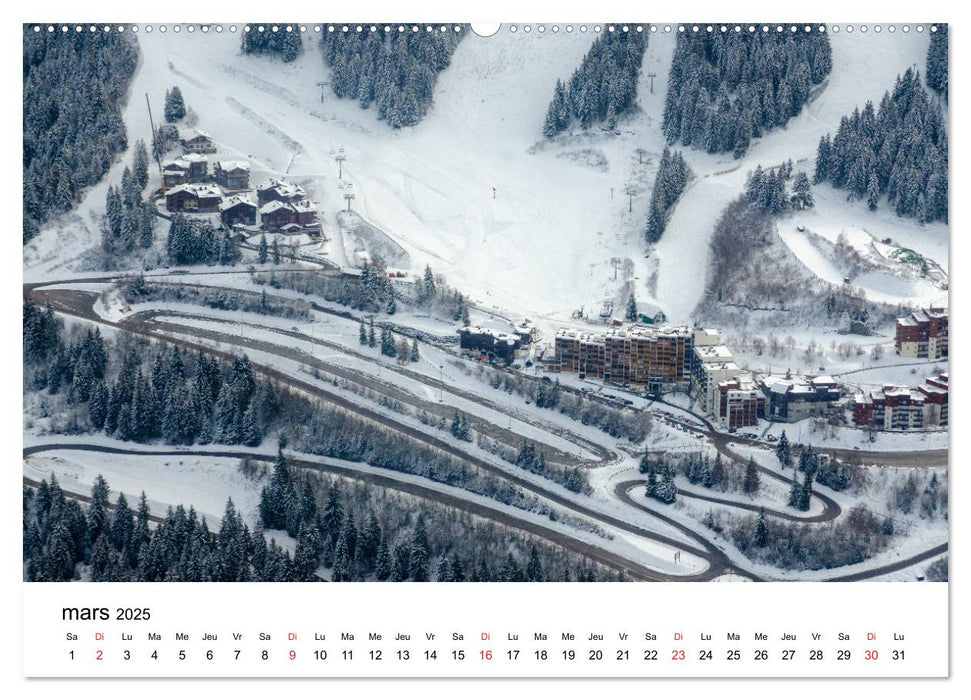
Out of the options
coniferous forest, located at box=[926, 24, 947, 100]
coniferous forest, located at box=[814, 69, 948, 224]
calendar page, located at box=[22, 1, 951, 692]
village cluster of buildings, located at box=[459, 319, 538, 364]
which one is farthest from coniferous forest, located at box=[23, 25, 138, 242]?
coniferous forest, located at box=[926, 24, 947, 100]

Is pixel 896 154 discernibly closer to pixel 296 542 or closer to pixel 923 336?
pixel 923 336

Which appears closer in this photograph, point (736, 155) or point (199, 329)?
point (199, 329)

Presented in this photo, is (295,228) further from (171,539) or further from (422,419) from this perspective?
(171,539)

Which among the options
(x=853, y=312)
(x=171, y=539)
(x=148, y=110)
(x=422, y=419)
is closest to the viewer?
(x=171, y=539)

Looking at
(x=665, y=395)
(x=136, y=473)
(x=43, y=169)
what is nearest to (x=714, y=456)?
(x=665, y=395)

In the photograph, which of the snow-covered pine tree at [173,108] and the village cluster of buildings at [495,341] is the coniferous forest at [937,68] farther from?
the snow-covered pine tree at [173,108]

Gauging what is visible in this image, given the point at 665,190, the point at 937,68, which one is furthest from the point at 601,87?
the point at 937,68
